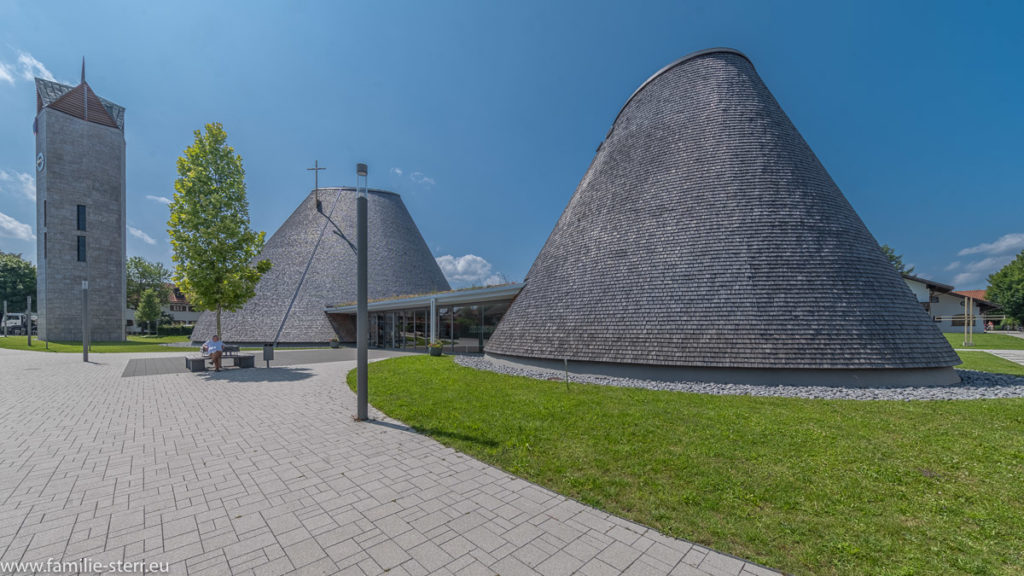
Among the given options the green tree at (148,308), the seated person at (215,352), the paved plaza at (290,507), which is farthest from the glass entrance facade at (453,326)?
the green tree at (148,308)

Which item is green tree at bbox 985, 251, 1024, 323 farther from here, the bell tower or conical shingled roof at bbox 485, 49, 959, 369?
the bell tower

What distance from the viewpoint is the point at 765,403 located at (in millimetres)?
7203

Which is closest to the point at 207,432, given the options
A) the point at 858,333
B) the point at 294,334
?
the point at 858,333

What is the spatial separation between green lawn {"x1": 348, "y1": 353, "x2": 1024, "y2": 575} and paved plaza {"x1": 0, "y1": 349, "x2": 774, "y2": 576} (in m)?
0.42

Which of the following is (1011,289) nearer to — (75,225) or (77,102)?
(75,225)

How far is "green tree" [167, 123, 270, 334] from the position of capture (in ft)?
46.2

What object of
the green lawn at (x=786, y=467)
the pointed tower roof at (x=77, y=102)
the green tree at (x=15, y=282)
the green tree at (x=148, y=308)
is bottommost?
the green lawn at (x=786, y=467)

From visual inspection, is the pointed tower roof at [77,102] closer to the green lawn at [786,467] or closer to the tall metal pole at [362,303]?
the tall metal pole at [362,303]

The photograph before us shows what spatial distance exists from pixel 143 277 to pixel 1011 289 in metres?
109

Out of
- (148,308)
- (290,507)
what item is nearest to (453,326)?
(290,507)

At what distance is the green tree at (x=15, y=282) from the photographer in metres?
42.9

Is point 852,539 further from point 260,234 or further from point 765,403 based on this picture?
point 260,234

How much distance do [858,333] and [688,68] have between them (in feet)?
35.0

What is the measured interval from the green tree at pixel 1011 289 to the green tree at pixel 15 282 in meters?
109
